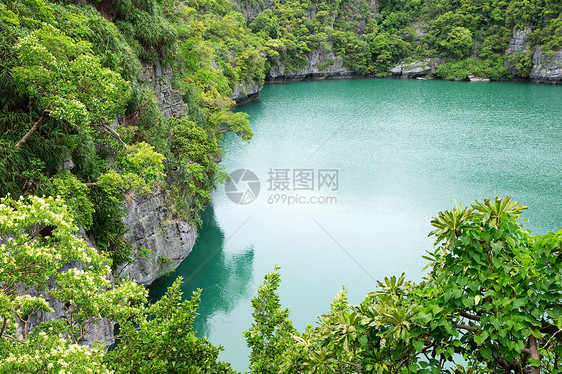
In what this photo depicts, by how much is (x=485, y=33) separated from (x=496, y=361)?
51095mm

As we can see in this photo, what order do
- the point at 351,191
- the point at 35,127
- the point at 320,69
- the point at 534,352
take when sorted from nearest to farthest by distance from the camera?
the point at 534,352 < the point at 35,127 < the point at 351,191 < the point at 320,69

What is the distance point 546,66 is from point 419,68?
13044 millimetres

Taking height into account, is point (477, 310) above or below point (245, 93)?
above

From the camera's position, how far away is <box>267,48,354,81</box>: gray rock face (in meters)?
46.0

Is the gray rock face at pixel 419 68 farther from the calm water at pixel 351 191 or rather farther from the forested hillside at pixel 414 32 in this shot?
the calm water at pixel 351 191

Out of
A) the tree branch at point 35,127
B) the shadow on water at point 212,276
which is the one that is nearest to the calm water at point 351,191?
the shadow on water at point 212,276

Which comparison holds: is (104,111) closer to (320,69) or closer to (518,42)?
(320,69)

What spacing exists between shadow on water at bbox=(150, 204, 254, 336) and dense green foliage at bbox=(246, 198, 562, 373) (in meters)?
6.91

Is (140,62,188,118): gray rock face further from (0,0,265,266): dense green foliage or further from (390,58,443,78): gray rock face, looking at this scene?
(390,58,443,78): gray rock face

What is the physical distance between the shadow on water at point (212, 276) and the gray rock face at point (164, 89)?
4.24 meters

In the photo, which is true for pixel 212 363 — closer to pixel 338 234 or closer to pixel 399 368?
pixel 399 368

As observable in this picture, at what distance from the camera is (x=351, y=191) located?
16.6 meters

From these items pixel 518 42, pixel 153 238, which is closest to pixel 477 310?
pixel 153 238

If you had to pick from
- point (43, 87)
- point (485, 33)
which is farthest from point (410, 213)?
point (485, 33)
